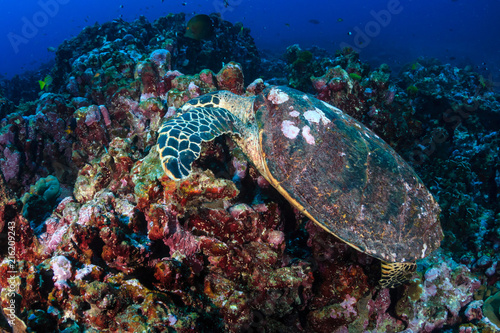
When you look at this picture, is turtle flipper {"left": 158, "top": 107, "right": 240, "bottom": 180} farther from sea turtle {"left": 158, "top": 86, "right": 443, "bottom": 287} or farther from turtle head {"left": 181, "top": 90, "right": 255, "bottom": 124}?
turtle head {"left": 181, "top": 90, "right": 255, "bottom": 124}

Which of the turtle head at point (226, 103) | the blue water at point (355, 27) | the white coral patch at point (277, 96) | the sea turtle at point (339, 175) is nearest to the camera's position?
the sea turtle at point (339, 175)

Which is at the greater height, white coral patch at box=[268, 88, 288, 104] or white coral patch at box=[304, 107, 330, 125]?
white coral patch at box=[268, 88, 288, 104]

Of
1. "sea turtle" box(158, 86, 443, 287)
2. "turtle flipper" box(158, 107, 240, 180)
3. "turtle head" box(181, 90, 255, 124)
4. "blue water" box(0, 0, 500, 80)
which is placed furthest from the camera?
"blue water" box(0, 0, 500, 80)

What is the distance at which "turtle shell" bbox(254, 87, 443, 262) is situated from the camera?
267 cm

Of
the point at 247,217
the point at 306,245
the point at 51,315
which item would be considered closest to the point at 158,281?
the point at 51,315

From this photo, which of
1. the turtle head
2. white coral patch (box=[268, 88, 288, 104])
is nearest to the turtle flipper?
the turtle head

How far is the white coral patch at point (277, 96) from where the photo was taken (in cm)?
319

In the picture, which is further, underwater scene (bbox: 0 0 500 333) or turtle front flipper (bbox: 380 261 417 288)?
turtle front flipper (bbox: 380 261 417 288)

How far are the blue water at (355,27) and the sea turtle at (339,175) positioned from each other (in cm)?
981

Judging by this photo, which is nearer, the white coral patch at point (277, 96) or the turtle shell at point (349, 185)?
the turtle shell at point (349, 185)

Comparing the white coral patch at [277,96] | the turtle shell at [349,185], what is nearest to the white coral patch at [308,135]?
the turtle shell at [349,185]

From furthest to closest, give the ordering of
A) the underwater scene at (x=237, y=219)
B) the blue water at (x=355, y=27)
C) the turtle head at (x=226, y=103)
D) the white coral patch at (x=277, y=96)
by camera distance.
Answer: the blue water at (x=355, y=27)
the turtle head at (x=226, y=103)
the white coral patch at (x=277, y=96)
the underwater scene at (x=237, y=219)

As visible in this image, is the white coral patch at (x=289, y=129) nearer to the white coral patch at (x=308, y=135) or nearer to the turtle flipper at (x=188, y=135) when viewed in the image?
the white coral patch at (x=308, y=135)

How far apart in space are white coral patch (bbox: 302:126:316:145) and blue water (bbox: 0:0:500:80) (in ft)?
32.8
